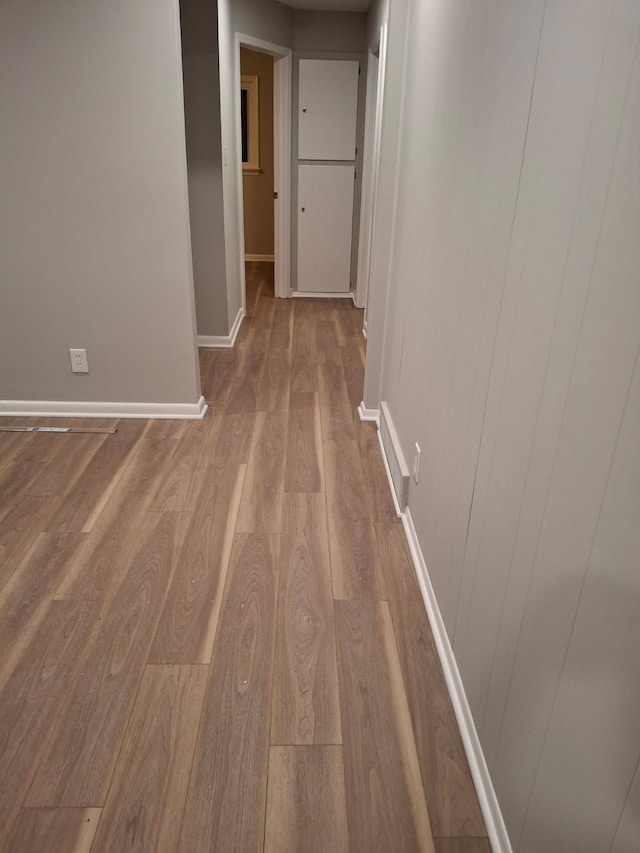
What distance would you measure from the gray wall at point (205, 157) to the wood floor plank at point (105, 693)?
2.48 m

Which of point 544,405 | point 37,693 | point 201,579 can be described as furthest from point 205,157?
point 544,405

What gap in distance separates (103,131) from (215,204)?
1374 mm

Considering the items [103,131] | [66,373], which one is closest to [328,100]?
[103,131]

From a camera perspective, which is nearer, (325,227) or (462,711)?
(462,711)

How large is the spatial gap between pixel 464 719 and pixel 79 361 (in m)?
2.54

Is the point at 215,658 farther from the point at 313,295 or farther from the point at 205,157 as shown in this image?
the point at 313,295

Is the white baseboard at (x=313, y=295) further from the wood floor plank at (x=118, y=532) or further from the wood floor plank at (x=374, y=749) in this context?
the wood floor plank at (x=374, y=749)

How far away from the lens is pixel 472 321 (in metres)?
1.58

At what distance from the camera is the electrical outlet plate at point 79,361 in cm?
315

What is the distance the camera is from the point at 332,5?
15.5 ft

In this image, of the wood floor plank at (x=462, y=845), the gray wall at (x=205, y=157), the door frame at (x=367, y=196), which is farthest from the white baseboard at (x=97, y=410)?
the wood floor plank at (x=462, y=845)

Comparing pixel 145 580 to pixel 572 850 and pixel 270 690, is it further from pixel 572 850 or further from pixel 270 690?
pixel 572 850

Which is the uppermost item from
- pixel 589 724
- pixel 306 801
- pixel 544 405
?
pixel 544 405

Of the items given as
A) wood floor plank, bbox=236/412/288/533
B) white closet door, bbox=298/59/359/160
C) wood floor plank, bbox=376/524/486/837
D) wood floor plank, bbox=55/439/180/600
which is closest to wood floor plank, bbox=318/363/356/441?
wood floor plank, bbox=236/412/288/533
